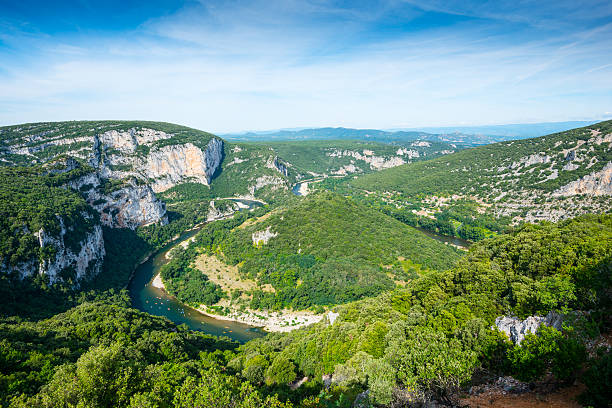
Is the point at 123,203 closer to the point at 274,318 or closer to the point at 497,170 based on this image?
the point at 274,318

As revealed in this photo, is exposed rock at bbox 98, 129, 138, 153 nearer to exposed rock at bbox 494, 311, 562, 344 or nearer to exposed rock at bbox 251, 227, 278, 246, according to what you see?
exposed rock at bbox 251, 227, 278, 246

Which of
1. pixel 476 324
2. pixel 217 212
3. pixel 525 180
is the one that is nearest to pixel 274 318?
pixel 476 324

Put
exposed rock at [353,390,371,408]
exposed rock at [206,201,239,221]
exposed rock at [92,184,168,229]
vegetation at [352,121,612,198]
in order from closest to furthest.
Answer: exposed rock at [353,390,371,408]
exposed rock at [92,184,168,229]
vegetation at [352,121,612,198]
exposed rock at [206,201,239,221]

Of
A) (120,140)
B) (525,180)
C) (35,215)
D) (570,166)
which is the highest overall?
(120,140)

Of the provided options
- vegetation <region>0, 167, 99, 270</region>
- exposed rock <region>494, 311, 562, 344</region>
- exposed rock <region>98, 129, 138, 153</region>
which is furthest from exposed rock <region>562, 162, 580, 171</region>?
exposed rock <region>98, 129, 138, 153</region>

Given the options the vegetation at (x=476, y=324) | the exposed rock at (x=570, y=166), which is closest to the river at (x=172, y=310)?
the vegetation at (x=476, y=324)

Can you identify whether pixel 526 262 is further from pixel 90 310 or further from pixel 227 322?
pixel 90 310
